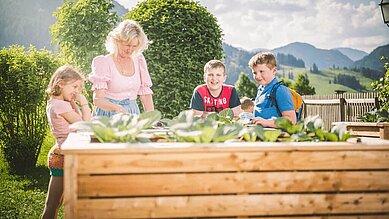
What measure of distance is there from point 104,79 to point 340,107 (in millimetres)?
9876

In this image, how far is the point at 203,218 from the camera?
2.03m

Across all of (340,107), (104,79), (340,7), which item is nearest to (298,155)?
(104,79)

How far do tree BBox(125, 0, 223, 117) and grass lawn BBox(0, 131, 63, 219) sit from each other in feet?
7.08

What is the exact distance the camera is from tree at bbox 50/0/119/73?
8.54 metres

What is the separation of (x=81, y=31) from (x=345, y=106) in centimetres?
738

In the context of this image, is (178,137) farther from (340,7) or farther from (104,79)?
(340,7)

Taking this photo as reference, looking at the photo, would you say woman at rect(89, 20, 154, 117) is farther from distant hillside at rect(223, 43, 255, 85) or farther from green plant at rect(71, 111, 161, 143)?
distant hillside at rect(223, 43, 255, 85)

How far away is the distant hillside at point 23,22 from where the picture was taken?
47.6 metres

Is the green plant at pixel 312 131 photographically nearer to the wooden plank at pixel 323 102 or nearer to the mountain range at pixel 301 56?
the wooden plank at pixel 323 102

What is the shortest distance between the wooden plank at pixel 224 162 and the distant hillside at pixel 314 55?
316 ft

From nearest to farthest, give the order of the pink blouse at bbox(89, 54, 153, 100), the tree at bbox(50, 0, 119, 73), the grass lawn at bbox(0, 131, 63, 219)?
1. the pink blouse at bbox(89, 54, 153, 100)
2. the grass lawn at bbox(0, 131, 63, 219)
3. the tree at bbox(50, 0, 119, 73)

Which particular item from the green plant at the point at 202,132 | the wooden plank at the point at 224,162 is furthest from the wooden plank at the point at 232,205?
the green plant at the point at 202,132

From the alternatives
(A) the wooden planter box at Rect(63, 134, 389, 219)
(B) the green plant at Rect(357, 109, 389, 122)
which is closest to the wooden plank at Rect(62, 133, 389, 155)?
(A) the wooden planter box at Rect(63, 134, 389, 219)

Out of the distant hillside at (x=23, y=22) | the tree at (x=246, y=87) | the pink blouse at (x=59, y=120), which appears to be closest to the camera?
the pink blouse at (x=59, y=120)
